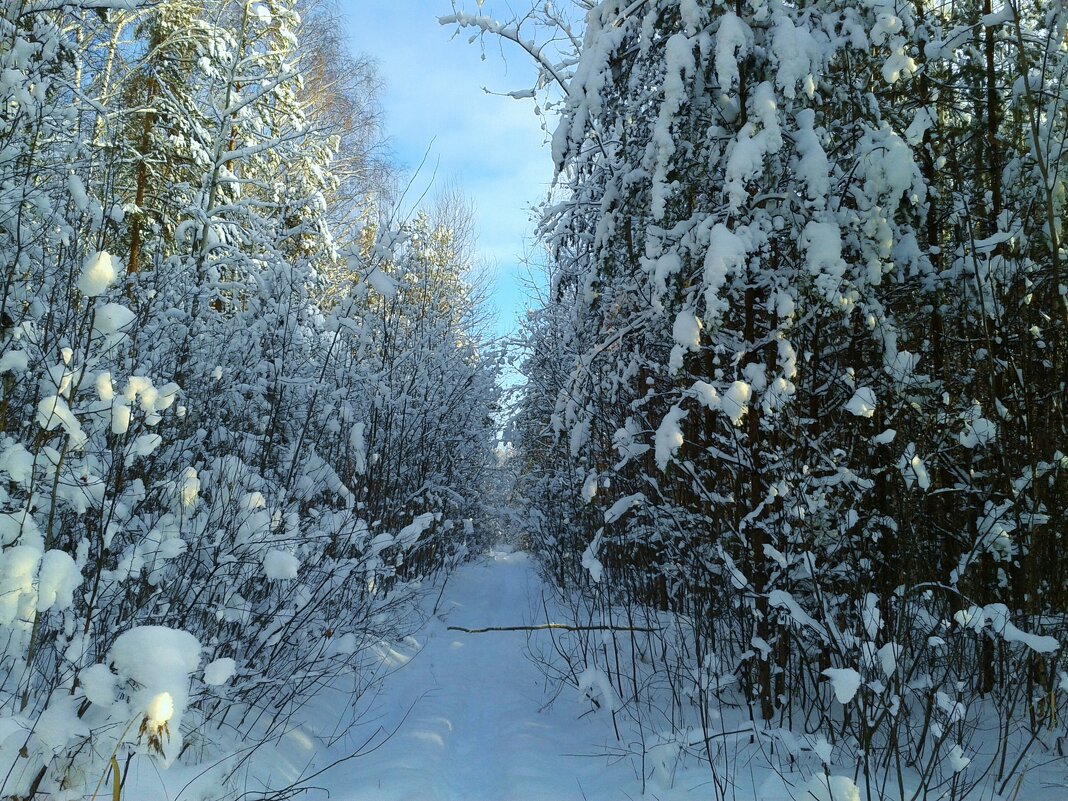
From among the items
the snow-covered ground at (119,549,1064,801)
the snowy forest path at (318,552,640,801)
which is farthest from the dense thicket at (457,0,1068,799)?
the snowy forest path at (318,552,640,801)

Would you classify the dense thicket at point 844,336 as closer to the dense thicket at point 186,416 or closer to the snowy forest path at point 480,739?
the snowy forest path at point 480,739

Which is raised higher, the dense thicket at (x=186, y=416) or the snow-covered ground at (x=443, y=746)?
the dense thicket at (x=186, y=416)

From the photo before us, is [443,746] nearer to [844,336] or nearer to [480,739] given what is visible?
[480,739]

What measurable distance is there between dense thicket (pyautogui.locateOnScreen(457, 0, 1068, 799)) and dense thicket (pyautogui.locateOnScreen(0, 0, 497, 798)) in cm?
205

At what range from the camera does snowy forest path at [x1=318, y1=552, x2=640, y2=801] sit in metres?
3.45

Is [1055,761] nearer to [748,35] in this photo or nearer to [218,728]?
[748,35]

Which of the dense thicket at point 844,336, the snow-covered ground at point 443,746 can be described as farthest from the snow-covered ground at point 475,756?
the dense thicket at point 844,336

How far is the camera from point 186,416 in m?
3.78

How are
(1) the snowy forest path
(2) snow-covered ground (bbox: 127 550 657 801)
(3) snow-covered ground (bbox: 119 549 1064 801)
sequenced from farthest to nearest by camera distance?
(1) the snowy forest path < (2) snow-covered ground (bbox: 127 550 657 801) < (3) snow-covered ground (bbox: 119 549 1064 801)

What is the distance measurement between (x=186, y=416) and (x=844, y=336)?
4.08 m

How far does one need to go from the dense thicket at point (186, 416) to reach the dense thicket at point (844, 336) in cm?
205

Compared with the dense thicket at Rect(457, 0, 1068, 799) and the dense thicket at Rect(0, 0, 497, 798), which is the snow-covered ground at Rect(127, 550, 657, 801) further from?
the dense thicket at Rect(457, 0, 1068, 799)

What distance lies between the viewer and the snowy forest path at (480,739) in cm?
345

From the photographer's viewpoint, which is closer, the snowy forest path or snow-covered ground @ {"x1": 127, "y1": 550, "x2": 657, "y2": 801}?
snow-covered ground @ {"x1": 127, "y1": 550, "x2": 657, "y2": 801}
